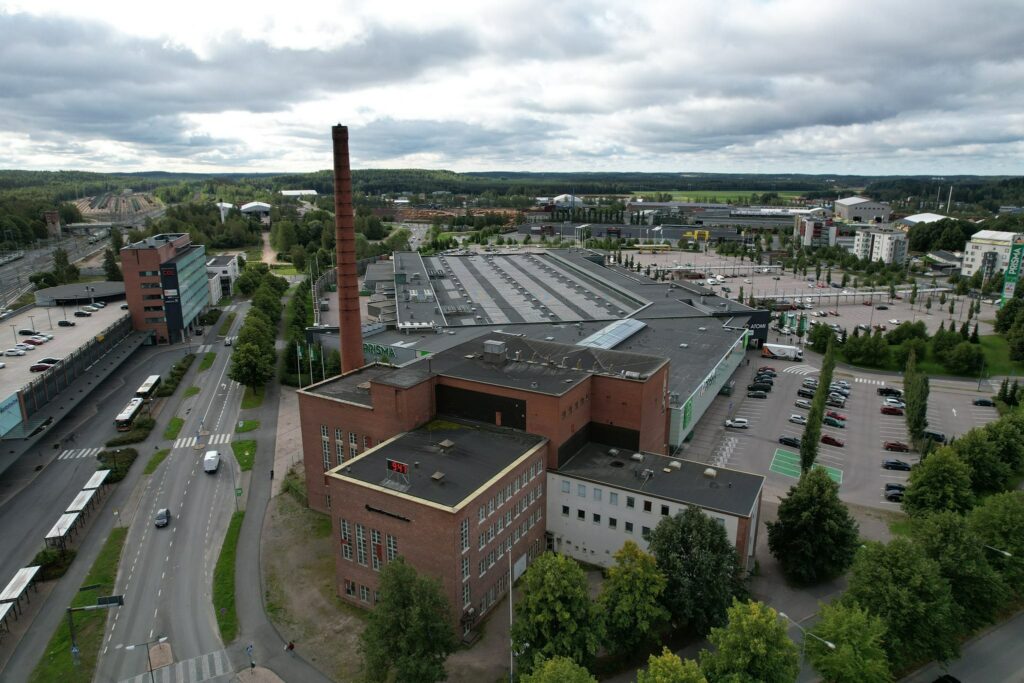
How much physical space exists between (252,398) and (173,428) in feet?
37.6

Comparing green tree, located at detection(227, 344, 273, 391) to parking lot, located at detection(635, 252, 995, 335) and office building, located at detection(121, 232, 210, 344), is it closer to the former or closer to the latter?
office building, located at detection(121, 232, 210, 344)

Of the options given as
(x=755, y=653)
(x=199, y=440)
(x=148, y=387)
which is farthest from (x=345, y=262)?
(x=755, y=653)

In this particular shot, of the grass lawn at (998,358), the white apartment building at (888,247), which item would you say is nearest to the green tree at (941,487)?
the grass lawn at (998,358)

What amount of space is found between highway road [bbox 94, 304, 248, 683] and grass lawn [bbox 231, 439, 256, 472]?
69cm

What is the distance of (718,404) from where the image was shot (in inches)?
3162

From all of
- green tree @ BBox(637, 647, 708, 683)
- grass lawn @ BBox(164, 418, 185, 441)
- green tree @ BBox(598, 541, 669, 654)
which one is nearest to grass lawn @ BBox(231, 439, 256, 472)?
grass lawn @ BBox(164, 418, 185, 441)

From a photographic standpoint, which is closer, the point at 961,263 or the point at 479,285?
the point at 479,285

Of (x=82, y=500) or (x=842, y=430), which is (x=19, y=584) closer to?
(x=82, y=500)

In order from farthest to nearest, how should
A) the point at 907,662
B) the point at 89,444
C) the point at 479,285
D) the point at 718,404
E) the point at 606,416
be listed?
the point at 479,285
the point at 718,404
the point at 89,444
the point at 606,416
the point at 907,662

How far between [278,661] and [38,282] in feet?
416

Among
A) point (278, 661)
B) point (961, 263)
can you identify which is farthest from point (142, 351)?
point (961, 263)

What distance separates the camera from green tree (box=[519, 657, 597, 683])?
28266 mm

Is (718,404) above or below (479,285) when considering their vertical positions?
below

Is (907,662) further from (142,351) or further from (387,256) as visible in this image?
(387,256)
